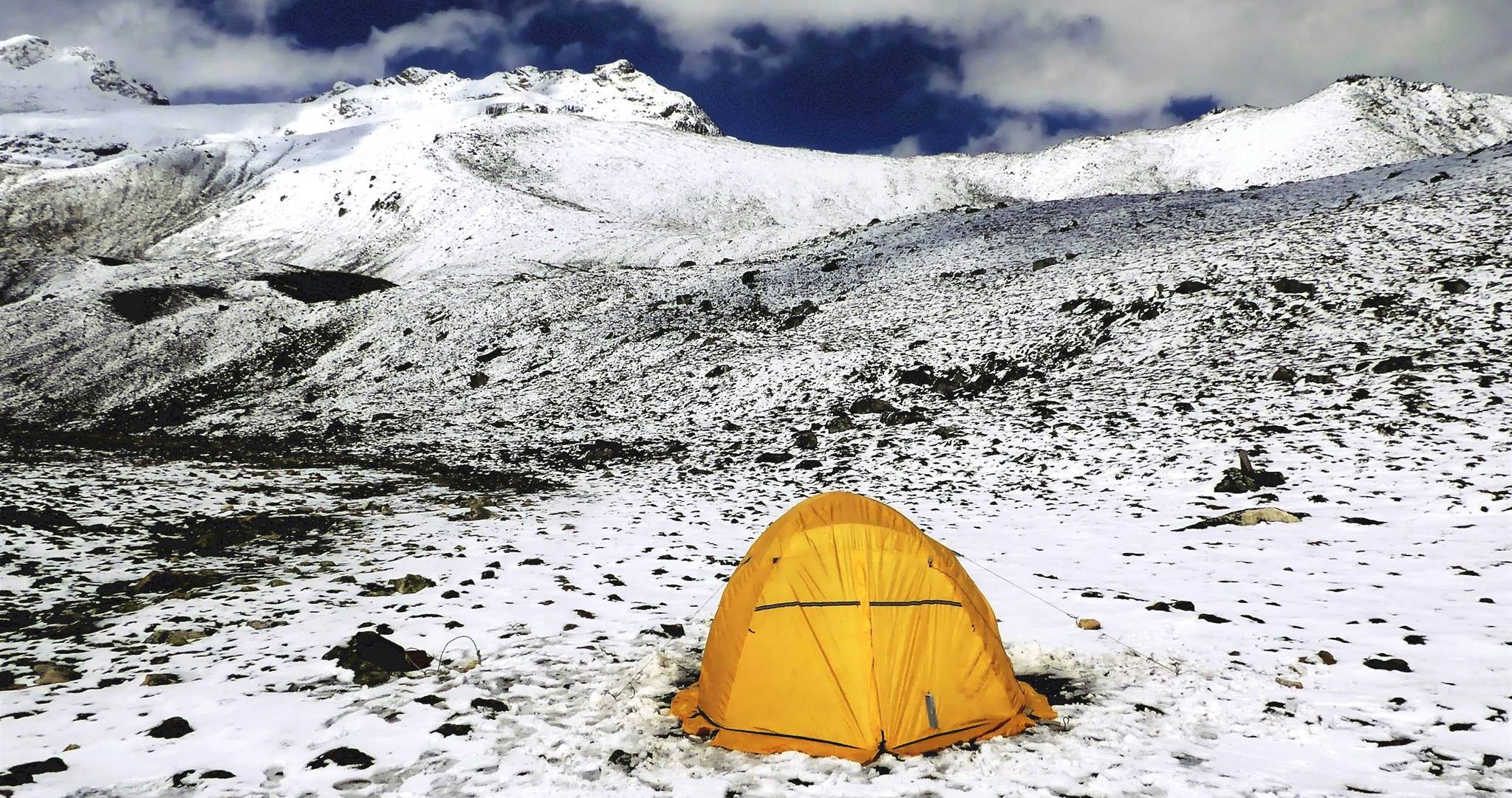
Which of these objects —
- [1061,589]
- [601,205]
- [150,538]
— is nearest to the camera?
[1061,589]

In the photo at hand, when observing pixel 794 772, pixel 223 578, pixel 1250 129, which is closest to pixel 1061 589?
pixel 794 772

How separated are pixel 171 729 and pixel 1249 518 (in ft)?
47.0

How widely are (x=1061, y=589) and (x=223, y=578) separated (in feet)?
39.6

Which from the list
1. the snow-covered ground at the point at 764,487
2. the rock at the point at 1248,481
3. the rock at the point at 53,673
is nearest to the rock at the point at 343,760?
the snow-covered ground at the point at 764,487

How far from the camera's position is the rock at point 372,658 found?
23.1 ft

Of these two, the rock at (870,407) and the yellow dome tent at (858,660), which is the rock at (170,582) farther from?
the rock at (870,407)

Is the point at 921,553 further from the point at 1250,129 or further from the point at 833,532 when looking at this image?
the point at 1250,129

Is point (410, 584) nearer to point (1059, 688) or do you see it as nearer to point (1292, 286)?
point (1059, 688)

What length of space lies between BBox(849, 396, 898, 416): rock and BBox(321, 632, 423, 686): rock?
1652 cm

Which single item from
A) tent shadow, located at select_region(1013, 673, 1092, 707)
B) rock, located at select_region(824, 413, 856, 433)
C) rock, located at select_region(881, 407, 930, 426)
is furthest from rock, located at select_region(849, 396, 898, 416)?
tent shadow, located at select_region(1013, 673, 1092, 707)

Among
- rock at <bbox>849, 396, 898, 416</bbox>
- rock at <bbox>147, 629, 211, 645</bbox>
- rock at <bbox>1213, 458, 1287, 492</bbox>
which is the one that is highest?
rock at <bbox>849, 396, 898, 416</bbox>

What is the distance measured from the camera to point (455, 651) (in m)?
7.80

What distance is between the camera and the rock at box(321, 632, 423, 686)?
7.05 meters

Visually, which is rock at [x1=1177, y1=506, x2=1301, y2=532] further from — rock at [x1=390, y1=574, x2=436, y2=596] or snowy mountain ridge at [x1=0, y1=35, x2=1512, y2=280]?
snowy mountain ridge at [x1=0, y1=35, x2=1512, y2=280]
